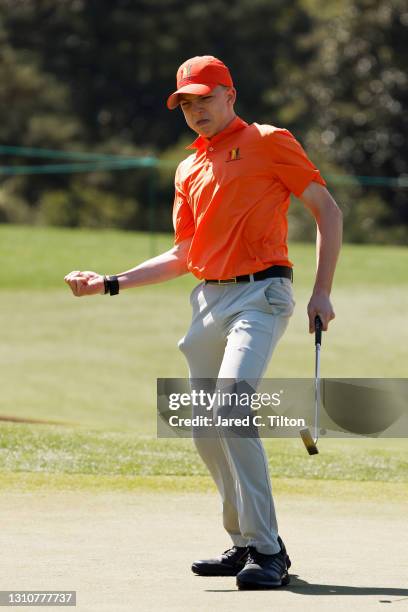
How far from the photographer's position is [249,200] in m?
5.23

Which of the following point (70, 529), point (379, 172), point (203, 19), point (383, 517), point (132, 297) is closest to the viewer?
point (70, 529)

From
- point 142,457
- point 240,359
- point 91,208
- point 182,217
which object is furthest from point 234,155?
point 91,208

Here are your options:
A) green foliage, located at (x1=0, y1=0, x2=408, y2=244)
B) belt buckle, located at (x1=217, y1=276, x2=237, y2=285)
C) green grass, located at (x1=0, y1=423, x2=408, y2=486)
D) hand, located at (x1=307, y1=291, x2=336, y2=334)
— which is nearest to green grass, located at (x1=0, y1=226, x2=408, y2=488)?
green grass, located at (x1=0, y1=423, x2=408, y2=486)

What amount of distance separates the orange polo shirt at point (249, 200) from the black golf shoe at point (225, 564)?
3.45 ft

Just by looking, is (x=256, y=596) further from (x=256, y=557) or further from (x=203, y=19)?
(x=203, y=19)

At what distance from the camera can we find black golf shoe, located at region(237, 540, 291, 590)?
4918 millimetres

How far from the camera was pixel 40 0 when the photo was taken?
174 feet

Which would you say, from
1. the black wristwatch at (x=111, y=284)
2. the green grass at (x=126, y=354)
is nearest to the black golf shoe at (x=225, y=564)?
the black wristwatch at (x=111, y=284)

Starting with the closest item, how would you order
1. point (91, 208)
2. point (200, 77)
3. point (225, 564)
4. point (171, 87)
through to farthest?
point (225, 564) < point (200, 77) < point (91, 208) < point (171, 87)

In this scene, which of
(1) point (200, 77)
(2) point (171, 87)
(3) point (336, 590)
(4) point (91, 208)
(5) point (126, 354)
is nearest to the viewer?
(3) point (336, 590)

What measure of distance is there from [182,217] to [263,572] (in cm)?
152

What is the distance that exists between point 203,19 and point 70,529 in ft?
150

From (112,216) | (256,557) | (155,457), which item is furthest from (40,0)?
(256,557)

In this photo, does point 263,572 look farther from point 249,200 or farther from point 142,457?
point 142,457
